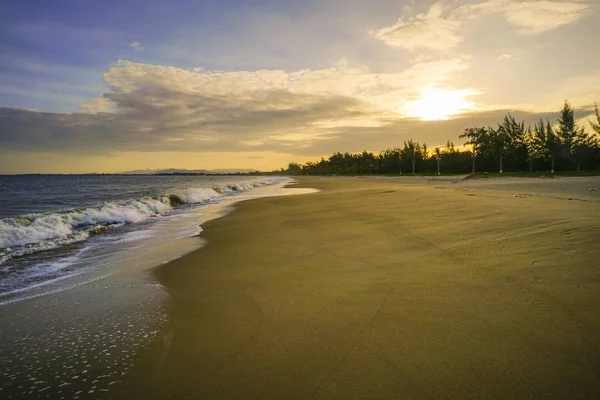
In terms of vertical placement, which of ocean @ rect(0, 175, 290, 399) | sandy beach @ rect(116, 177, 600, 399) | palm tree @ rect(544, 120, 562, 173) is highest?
palm tree @ rect(544, 120, 562, 173)

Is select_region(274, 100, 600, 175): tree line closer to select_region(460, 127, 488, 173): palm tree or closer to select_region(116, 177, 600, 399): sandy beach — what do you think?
select_region(460, 127, 488, 173): palm tree

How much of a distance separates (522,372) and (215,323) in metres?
2.58

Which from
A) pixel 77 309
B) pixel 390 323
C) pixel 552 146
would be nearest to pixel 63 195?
pixel 77 309

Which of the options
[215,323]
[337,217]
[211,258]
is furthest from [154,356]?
[337,217]

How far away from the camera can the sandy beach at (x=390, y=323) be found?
6.95 ft

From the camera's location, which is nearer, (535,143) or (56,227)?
(56,227)

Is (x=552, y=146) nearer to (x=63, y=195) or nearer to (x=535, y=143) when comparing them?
(x=535, y=143)

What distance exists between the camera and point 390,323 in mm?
2898

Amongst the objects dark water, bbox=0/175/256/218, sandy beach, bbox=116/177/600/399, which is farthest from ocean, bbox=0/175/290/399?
dark water, bbox=0/175/256/218

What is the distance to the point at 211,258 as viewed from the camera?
6.04 m

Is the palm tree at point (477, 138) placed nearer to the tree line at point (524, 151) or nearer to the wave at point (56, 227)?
the tree line at point (524, 151)

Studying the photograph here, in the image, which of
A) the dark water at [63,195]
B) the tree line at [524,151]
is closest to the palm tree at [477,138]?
the tree line at [524,151]

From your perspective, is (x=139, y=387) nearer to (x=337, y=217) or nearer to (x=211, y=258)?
(x=211, y=258)

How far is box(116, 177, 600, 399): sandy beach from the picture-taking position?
2119 mm
